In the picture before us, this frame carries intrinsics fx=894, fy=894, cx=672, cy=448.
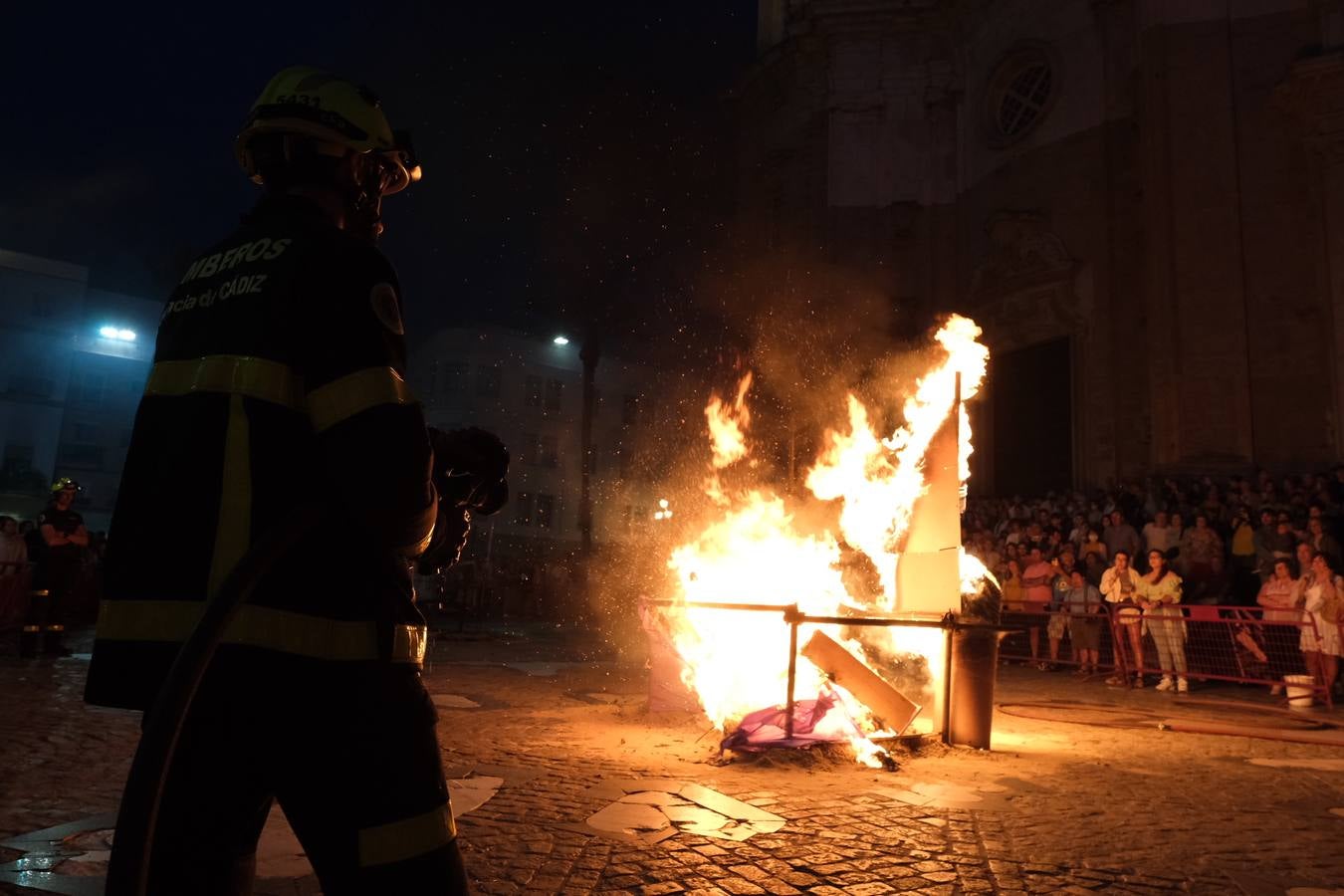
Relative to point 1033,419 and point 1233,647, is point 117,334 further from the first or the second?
point 1233,647

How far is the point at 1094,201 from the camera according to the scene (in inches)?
888

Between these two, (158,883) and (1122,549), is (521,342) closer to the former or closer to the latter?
(1122,549)

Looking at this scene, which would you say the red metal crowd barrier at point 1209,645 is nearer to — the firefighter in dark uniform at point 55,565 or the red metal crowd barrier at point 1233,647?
the red metal crowd barrier at point 1233,647

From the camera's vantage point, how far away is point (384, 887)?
165 cm

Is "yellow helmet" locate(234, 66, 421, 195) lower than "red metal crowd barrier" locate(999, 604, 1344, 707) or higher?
higher

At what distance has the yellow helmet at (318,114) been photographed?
6.61 ft

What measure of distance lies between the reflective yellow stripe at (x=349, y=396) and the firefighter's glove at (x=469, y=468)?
0.31 metres

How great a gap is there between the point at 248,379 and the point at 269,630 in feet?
1.62

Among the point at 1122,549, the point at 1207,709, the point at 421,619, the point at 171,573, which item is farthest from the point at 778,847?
the point at 1122,549

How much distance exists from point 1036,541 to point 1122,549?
1595 millimetres

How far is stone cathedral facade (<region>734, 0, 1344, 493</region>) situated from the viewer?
17938mm

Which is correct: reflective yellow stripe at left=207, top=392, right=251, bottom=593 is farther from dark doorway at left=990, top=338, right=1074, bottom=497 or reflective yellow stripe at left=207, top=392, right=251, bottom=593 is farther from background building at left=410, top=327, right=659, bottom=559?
background building at left=410, top=327, right=659, bottom=559

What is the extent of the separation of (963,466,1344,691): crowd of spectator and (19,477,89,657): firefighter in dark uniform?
1249cm

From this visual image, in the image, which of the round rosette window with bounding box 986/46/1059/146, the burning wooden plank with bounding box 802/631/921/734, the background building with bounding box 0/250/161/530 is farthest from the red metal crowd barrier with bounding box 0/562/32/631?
the background building with bounding box 0/250/161/530
